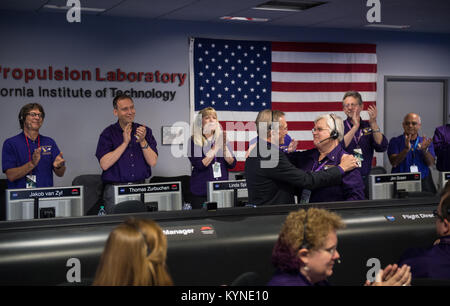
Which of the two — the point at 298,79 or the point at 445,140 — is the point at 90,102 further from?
the point at 445,140

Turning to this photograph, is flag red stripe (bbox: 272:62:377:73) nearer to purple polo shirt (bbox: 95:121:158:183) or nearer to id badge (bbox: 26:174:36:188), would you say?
purple polo shirt (bbox: 95:121:158:183)

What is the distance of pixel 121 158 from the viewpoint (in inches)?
195

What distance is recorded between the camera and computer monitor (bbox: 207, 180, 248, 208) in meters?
3.88

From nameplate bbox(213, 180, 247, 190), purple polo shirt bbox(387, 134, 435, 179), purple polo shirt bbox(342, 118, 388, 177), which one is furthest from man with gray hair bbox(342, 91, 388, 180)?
nameplate bbox(213, 180, 247, 190)

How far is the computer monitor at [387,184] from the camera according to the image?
13.3 ft

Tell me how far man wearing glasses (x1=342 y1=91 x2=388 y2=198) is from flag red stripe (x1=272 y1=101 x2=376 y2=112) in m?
2.24

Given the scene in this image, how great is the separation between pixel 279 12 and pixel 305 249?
16.8ft

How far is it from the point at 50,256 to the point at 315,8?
4596mm

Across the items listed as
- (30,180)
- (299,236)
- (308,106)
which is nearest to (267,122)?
(299,236)

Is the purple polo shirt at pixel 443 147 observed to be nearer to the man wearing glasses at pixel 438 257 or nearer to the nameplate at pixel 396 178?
the nameplate at pixel 396 178

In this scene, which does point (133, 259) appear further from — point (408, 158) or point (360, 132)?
point (408, 158)

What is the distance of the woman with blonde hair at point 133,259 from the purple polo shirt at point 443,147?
189 inches
